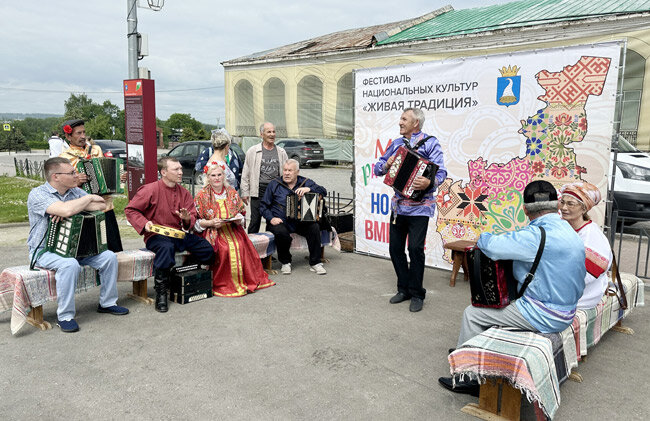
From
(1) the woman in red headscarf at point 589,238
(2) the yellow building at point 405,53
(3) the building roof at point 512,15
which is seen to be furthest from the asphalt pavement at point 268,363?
(3) the building roof at point 512,15

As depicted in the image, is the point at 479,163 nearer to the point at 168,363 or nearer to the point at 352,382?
the point at 352,382

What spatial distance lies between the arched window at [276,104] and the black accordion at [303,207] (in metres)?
22.7

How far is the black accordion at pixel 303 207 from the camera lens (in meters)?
6.22

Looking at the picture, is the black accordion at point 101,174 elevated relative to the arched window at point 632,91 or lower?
lower

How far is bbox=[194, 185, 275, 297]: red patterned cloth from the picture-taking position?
5.42 meters

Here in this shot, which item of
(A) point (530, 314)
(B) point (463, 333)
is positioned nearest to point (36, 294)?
(B) point (463, 333)

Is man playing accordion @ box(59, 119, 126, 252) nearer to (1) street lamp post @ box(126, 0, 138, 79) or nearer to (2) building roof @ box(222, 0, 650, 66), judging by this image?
(1) street lamp post @ box(126, 0, 138, 79)

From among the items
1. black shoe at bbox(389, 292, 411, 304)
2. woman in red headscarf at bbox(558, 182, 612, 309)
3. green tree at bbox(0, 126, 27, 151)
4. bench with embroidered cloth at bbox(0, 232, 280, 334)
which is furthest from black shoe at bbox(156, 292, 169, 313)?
green tree at bbox(0, 126, 27, 151)

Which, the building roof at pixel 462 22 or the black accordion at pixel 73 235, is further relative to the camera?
the building roof at pixel 462 22

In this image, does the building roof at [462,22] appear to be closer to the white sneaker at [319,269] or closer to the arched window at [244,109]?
the arched window at [244,109]

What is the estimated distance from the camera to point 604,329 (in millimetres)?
3990

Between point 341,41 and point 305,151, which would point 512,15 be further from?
point 305,151

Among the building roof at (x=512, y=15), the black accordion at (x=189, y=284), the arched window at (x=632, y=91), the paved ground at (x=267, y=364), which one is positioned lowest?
the paved ground at (x=267, y=364)

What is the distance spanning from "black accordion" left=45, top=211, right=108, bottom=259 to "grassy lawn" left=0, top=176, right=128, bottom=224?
6.13 meters
